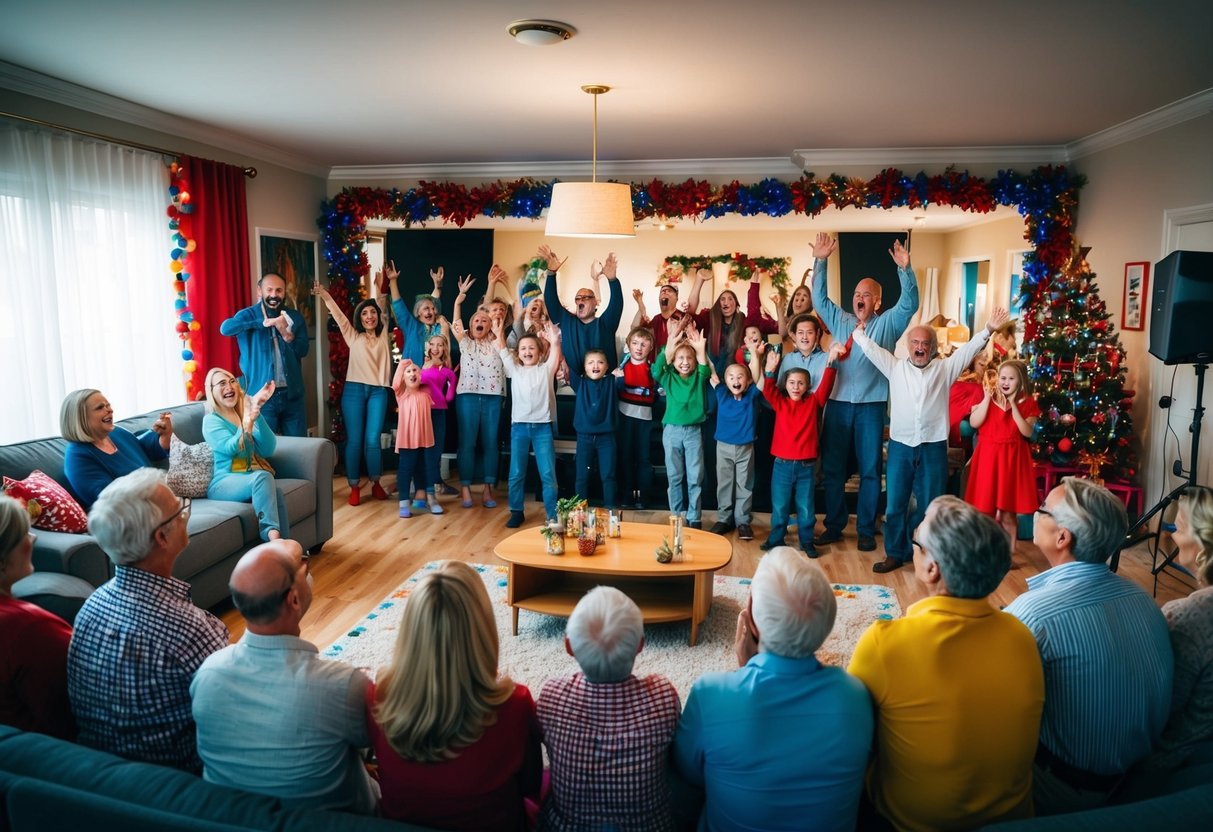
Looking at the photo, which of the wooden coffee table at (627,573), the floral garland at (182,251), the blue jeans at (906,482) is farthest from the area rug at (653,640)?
the floral garland at (182,251)

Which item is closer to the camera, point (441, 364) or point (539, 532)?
point (539, 532)

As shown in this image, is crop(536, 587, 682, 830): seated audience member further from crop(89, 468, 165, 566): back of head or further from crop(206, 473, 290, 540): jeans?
crop(206, 473, 290, 540): jeans

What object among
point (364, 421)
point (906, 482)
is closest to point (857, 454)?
point (906, 482)

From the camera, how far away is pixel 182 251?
554cm

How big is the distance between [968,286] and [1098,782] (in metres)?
8.38

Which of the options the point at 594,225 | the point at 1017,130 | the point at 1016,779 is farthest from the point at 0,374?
the point at 1017,130

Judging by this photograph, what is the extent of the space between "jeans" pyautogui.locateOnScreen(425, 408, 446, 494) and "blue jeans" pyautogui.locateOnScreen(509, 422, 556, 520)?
2.18 feet

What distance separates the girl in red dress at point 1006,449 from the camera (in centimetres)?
477

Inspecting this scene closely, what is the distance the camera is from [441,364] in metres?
6.20

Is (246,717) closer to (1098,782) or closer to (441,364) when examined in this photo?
(1098,782)

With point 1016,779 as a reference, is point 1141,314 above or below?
above

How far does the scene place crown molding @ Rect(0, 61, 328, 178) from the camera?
4379 millimetres

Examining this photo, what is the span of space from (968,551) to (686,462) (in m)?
3.72

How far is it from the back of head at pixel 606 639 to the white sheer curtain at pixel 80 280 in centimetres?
411
